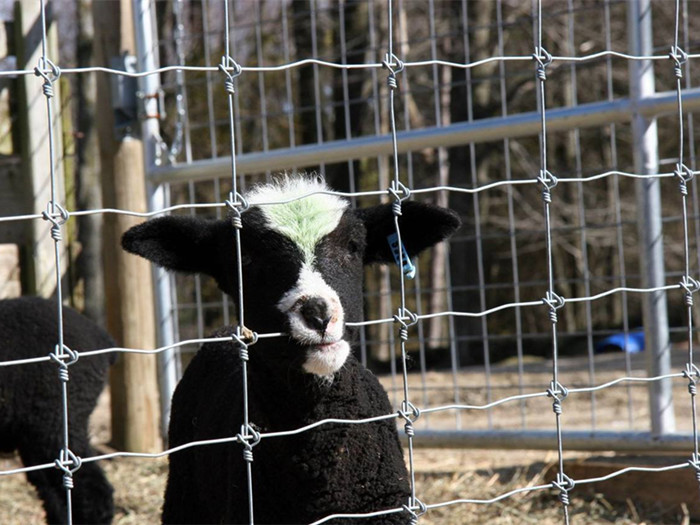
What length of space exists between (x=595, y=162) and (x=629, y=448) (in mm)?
12968

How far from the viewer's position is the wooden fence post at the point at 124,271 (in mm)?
5887

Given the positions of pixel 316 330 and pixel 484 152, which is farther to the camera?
pixel 484 152

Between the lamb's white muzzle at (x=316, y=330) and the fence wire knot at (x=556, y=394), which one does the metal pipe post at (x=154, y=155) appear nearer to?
the lamb's white muzzle at (x=316, y=330)

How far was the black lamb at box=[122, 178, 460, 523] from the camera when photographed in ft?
9.59

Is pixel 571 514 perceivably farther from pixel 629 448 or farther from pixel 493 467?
pixel 493 467

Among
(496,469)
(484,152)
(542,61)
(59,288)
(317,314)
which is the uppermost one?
(484,152)

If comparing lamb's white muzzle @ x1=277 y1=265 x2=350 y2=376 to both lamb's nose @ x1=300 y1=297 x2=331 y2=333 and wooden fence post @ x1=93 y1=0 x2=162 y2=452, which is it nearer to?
lamb's nose @ x1=300 y1=297 x2=331 y2=333

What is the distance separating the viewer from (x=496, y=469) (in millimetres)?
5527

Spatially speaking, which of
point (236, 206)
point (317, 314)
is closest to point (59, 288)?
point (236, 206)

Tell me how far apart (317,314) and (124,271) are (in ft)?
11.3

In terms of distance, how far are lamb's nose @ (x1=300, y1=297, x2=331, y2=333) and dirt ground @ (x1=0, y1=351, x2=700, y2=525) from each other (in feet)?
6.39

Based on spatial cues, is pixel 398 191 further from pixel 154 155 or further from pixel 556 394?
pixel 154 155

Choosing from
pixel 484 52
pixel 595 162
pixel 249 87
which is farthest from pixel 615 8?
pixel 249 87

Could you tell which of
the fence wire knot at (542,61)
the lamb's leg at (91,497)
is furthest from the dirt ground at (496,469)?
the fence wire knot at (542,61)
